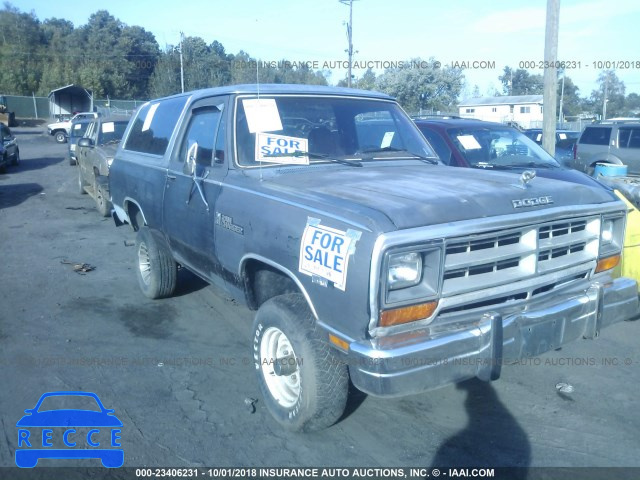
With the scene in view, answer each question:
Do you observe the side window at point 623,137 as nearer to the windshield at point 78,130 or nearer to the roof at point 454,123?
the roof at point 454,123

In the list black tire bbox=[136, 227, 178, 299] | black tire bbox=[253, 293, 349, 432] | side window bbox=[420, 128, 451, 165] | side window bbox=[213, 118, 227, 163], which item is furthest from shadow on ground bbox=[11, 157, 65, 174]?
black tire bbox=[253, 293, 349, 432]

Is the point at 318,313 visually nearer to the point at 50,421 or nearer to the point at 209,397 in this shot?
the point at 209,397

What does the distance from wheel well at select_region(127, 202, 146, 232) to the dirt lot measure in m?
0.75

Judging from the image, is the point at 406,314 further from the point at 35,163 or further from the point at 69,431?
the point at 35,163

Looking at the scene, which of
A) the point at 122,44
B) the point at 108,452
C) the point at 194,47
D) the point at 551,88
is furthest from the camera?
the point at 122,44

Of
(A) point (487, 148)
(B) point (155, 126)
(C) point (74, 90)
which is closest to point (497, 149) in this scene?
(A) point (487, 148)

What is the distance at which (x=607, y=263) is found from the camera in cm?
376

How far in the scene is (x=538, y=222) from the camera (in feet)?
10.5

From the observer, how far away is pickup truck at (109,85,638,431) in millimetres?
2822

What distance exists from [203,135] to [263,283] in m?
1.53

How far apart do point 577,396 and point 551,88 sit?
712 centimetres

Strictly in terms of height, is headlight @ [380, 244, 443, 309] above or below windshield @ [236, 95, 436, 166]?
below

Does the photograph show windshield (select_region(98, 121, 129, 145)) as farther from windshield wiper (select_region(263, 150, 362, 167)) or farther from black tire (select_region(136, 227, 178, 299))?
windshield wiper (select_region(263, 150, 362, 167))

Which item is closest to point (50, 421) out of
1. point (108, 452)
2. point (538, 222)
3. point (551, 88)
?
point (108, 452)
